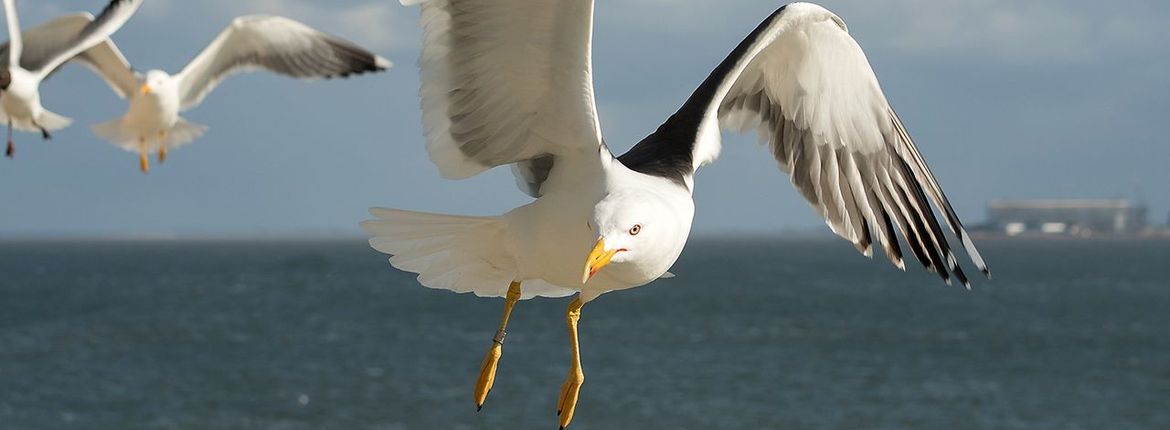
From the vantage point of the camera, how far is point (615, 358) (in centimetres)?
4859

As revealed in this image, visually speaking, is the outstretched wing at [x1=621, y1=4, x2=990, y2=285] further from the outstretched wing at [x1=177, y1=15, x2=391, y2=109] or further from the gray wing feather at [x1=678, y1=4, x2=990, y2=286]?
the outstretched wing at [x1=177, y1=15, x2=391, y2=109]

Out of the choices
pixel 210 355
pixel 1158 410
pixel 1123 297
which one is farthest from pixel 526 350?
pixel 1123 297

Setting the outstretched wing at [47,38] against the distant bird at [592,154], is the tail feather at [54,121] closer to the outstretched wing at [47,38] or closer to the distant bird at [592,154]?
the outstretched wing at [47,38]

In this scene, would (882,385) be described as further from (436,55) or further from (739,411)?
(436,55)

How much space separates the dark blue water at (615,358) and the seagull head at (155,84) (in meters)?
22.6

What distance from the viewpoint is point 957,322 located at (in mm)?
63250

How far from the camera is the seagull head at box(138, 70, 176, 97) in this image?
13.4m

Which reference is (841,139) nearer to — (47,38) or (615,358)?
(47,38)

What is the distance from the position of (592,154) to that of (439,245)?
0.90 meters

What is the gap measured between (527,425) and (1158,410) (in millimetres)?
17833

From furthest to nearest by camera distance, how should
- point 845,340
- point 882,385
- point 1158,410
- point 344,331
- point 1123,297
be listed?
point 1123,297
point 344,331
point 845,340
point 882,385
point 1158,410

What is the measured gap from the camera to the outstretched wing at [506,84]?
4.75 meters

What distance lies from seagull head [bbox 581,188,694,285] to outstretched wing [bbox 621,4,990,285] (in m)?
1.36

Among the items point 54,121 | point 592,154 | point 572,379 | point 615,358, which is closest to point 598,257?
point 592,154
